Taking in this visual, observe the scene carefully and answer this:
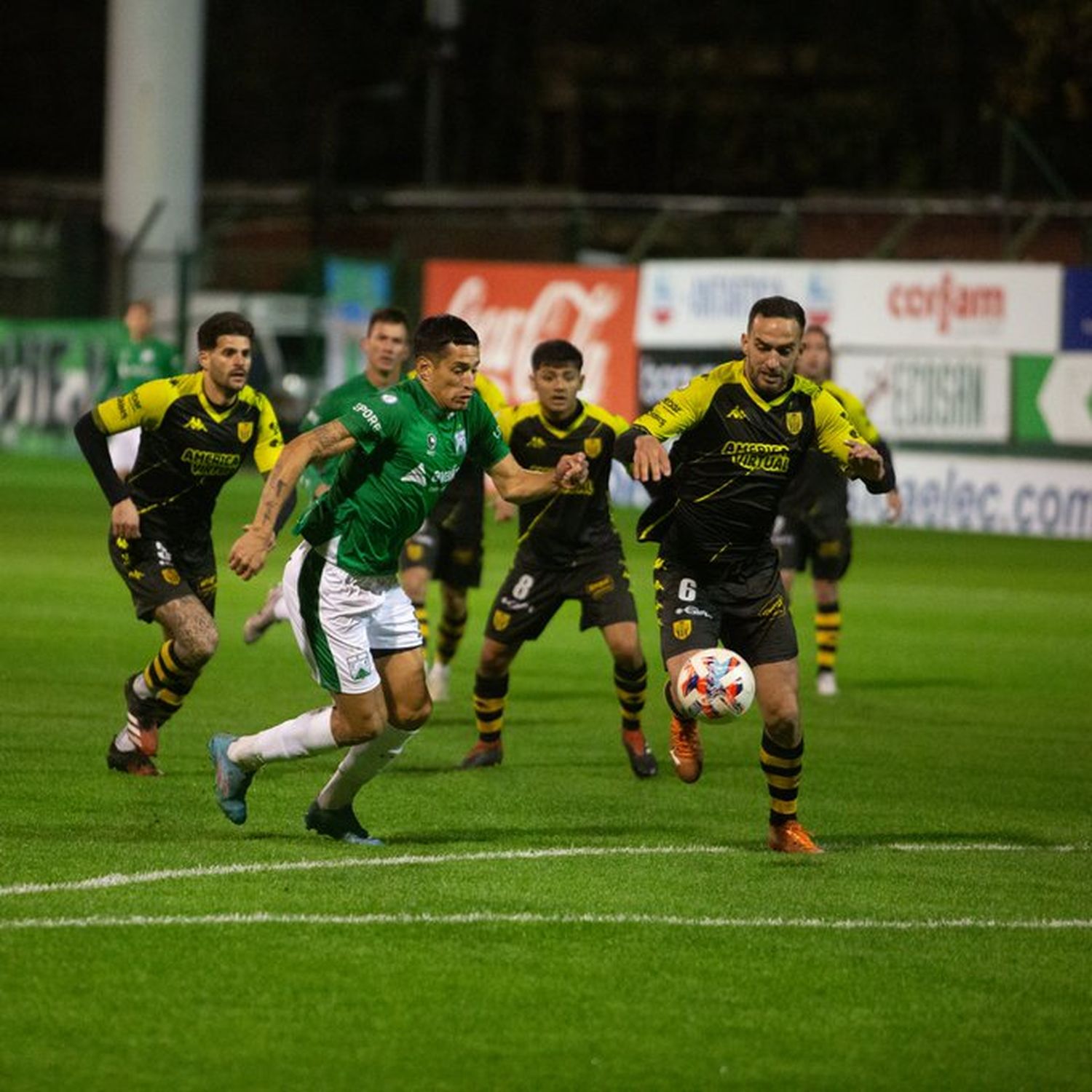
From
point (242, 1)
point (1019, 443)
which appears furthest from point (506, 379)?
point (242, 1)

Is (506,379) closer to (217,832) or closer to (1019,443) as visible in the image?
(1019,443)

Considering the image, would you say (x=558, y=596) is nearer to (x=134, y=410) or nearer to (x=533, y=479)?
(x=134, y=410)

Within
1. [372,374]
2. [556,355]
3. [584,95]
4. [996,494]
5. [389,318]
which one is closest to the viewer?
[556,355]

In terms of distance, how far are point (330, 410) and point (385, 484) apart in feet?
14.2

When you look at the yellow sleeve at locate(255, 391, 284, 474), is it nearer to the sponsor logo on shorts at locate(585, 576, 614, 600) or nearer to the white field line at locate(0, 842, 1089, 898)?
the sponsor logo on shorts at locate(585, 576, 614, 600)

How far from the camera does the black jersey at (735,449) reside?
10047 mm

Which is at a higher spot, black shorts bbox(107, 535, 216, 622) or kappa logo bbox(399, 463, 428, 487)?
kappa logo bbox(399, 463, 428, 487)

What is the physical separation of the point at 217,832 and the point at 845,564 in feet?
23.2

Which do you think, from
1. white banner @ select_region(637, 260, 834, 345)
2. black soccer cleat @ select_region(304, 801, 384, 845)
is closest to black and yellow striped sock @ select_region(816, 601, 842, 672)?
black soccer cleat @ select_region(304, 801, 384, 845)

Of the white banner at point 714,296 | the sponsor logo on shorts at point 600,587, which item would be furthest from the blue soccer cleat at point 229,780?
the white banner at point 714,296

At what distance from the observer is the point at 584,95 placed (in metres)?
57.2

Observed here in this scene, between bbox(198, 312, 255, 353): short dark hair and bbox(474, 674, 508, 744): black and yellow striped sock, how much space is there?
2.22 m

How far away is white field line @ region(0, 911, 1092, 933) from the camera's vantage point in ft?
27.3

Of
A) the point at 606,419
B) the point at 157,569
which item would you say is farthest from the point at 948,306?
the point at 157,569
